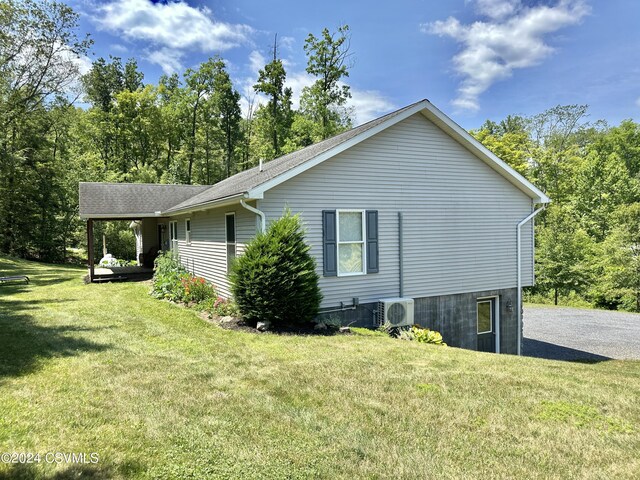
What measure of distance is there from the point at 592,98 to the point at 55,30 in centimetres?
3816

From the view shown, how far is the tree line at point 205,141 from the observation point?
72.0 ft

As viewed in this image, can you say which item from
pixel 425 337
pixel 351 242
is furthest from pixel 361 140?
pixel 425 337

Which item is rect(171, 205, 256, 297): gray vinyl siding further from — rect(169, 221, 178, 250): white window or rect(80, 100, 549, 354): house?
rect(169, 221, 178, 250): white window

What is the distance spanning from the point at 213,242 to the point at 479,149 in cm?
751

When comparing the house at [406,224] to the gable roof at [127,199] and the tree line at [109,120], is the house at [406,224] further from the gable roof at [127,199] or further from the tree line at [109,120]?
the tree line at [109,120]

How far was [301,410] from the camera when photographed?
154 inches

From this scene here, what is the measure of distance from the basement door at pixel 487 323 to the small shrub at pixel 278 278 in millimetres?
5745

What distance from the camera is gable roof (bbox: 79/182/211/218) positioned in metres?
14.7

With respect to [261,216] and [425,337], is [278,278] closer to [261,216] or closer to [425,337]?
A: [261,216]

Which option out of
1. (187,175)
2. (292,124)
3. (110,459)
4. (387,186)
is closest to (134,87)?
(187,175)

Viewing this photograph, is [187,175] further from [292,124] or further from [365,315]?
[365,315]

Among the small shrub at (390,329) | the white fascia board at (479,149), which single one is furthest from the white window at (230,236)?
the white fascia board at (479,149)

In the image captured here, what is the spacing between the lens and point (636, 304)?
2042cm

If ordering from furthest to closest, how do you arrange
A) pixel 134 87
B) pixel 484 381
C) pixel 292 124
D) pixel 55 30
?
pixel 134 87
pixel 292 124
pixel 55 30
pixel 484 381
